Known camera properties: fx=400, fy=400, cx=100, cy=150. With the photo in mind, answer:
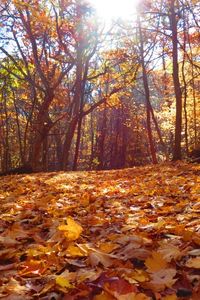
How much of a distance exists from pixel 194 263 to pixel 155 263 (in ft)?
0.63

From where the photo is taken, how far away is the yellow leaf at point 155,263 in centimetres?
197

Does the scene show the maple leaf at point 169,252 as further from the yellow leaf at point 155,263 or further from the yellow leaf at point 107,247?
the yellow leaf at point 107,247

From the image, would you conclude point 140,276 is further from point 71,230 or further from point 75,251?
point 71,230

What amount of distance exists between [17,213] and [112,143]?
2621cm

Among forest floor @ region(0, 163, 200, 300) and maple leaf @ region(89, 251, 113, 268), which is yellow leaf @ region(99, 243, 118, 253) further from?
maple leaf @ region(89, 251, 113, 268)

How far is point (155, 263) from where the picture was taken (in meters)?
2.00

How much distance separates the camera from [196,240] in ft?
7.43

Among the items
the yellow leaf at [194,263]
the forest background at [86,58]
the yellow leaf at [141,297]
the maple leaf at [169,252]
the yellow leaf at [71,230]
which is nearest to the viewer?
the yellow leaf at [141,297]

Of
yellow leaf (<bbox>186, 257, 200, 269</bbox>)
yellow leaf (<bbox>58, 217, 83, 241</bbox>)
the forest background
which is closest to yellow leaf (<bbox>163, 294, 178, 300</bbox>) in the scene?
yellow leaf (<bbox>186, 257, 200, 269</bbox>)

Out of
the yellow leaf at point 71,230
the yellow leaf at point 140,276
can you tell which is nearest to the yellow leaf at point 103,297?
the yellow leaf at point 140,276

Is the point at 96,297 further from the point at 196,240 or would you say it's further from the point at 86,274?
the point at 196,240

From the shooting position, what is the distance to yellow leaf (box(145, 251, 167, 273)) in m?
1.97

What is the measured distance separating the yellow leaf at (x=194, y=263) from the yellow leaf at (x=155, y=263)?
117mm

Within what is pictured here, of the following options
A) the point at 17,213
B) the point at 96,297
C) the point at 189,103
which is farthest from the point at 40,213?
the point at 189,103
